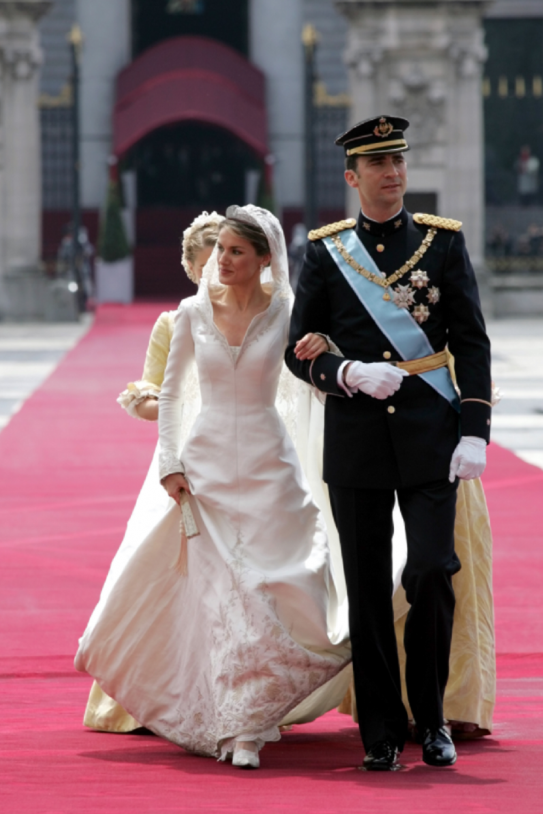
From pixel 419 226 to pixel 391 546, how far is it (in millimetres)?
971

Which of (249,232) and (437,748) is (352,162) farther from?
(437,748)

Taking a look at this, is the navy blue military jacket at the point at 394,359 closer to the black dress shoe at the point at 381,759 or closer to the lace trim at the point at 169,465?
the lace trim at the point at 169,465

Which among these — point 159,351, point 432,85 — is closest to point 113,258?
point 432,85

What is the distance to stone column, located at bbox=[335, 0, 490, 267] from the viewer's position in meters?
27.6

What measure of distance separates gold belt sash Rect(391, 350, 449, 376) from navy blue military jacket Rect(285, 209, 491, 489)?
25mm

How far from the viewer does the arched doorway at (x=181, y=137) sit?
34.6 m

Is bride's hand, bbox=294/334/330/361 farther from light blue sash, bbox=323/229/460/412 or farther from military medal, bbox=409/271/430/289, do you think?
military medal, bbox=409/271/430/289

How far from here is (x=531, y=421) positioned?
14.6m

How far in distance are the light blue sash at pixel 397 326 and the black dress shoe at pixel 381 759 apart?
1016 millimetres

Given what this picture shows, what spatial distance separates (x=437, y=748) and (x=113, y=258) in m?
28.9

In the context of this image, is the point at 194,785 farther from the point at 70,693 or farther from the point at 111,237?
the point at 111,237

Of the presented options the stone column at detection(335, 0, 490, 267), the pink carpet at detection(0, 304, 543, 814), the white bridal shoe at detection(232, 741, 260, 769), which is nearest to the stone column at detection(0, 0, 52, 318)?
the stone column at detection(335, 0, 490, 267)

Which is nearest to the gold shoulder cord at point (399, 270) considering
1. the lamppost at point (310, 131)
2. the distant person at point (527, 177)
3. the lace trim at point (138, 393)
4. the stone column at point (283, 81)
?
the lace trim at point (138, 393)

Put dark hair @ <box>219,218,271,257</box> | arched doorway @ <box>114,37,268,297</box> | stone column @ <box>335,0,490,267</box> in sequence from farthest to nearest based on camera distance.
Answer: arched doorway @ <box>114,37,268,297</box> < stone column @ <box>335,0,490,267</box> < dark hair @ <box>219,218,271,257</box>
